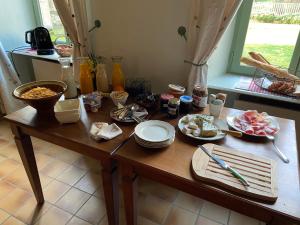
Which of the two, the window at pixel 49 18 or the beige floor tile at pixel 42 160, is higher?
the window at pixel 49 18

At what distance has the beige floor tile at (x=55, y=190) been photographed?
1547mm

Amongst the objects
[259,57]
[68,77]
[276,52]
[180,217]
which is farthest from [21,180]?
[276,52]

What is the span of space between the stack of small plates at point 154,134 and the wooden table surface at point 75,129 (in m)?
0.08

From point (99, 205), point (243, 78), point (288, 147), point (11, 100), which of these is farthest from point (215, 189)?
point (11, 100)

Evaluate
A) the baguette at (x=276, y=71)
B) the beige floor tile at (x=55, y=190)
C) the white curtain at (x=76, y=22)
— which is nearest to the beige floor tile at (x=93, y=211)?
the beige floor tile at (x=55, y=190)

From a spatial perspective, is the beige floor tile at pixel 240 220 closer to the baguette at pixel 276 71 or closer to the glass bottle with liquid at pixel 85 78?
the baguette at pixel 276 71

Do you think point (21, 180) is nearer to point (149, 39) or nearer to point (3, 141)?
point (3, 141)

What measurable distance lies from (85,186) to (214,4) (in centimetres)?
149

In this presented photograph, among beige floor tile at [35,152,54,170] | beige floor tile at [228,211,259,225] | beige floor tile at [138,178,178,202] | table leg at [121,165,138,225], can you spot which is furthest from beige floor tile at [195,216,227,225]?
beige floor tile at [35,152,54,170]

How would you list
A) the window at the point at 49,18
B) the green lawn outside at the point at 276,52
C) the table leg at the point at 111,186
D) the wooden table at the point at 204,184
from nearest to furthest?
the wooden table at the point at 204,184 < the table leg at the point at 111,186 < the green lawn outside at the point at 276,52 < the window at the point at 49,18

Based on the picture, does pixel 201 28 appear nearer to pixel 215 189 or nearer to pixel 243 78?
pixel 243 78

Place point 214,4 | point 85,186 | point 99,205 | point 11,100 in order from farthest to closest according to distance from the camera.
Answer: point 11,100
point 85,186
point 99,205
point 214,4

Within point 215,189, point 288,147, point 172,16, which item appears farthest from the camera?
point 172,16

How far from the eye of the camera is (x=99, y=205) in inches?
58.8
